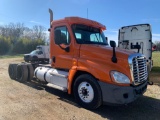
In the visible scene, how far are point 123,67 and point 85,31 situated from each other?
7.17 feet

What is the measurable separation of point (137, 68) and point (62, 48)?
2.65 meters

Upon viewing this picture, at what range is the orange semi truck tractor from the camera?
561 centimetres

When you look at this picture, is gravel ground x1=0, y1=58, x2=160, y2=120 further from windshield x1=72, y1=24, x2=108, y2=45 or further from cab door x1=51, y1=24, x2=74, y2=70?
windshield x1=72, y1=24, x2=108, y2=45

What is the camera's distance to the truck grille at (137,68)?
571 centimetres

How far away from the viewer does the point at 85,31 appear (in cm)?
719

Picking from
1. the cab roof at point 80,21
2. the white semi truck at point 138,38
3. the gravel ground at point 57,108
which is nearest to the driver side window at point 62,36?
the cab roof at point 80,21

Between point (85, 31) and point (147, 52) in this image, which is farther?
point (147, 52)

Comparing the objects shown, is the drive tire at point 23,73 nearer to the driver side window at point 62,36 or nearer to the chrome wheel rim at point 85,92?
the driver side window at point 62,36

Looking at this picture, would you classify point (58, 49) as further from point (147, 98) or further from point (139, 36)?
point (139, 36)

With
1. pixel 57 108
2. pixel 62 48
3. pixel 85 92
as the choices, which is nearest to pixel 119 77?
pixel 85 92

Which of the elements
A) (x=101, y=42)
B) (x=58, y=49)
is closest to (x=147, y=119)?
(x=101, y=42)

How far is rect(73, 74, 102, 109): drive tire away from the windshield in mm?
1333

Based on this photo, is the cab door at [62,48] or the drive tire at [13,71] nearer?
the cab door at [62,48]

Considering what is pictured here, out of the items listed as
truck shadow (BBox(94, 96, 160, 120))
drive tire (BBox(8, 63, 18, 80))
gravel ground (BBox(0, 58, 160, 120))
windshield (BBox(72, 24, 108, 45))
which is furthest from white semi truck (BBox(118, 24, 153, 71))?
drive tire (BBox(8, 63, 18, 80))
